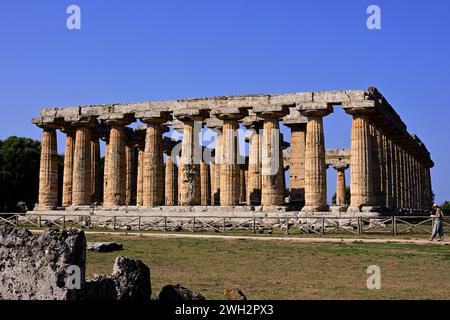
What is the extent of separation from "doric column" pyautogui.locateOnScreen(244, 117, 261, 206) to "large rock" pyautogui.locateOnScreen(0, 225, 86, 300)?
4232 cm

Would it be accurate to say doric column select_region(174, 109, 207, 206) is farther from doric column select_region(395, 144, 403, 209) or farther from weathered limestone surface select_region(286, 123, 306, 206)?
doric column select_region(395, 144, 403, 209)

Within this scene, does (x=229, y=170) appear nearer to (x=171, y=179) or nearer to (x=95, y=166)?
(x=95, y=166)

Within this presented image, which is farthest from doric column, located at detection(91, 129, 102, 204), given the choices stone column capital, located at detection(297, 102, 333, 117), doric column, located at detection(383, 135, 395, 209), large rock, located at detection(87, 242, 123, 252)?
large rock, located at detection(87, 242, 123, 252)

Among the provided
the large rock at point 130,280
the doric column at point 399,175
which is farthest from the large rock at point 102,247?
the doric column at point 399,175

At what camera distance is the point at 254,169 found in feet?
177

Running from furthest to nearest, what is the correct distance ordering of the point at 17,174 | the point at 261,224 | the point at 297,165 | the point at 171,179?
the point at 17,174 < the point at 171,179 < the point at 297,165 < the point at 261,224

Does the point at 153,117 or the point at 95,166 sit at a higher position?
the point at 153,117

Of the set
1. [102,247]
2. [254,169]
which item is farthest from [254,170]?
[102,247]

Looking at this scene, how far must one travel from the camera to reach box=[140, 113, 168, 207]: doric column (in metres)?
50.1

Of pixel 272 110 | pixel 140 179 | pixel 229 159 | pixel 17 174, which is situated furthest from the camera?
pixel 17 174

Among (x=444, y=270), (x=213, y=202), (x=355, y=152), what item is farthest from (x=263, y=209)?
(x=444, y=270)

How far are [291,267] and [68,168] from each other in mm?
39254

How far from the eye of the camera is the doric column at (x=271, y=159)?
4538 cm
